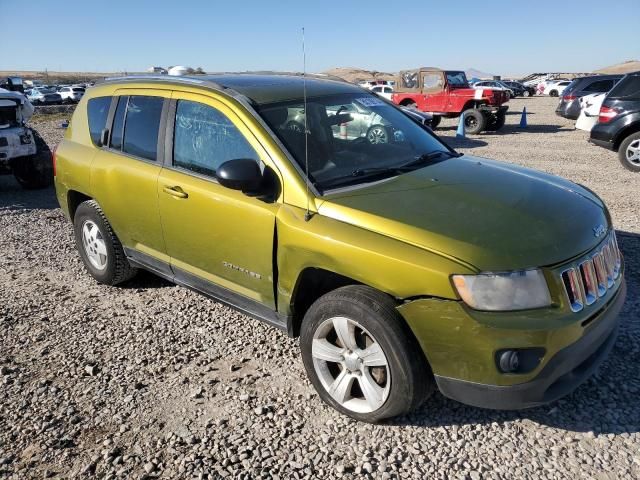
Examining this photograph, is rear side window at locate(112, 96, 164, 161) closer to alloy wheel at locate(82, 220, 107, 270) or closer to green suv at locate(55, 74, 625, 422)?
green suv at locate(55, 74, 625, 422)

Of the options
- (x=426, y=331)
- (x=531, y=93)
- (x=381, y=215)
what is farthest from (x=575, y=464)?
(x=531, y=93)

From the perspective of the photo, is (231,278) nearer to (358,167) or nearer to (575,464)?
(358,167)

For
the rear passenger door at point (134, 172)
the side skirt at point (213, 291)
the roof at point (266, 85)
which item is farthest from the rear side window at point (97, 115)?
the side skirt at point (213, 291)

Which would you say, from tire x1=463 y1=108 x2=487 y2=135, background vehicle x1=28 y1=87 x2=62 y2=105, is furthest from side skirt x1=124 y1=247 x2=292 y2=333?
background vehicle x1=28 y1=87 x2=62 y2=105

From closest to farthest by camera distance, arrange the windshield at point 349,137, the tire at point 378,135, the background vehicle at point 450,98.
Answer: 1. the windshield at point 349,137
2. the tire at point 378,135
3. the background vehicle at point 450,98

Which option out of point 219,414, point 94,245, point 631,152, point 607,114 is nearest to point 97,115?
point 94,245

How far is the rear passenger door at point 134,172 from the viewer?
383 centimetres

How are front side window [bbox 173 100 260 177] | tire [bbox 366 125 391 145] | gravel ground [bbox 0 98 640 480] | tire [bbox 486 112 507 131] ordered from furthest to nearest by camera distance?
tire [bbox 486 112 507 131], tire [bbox 366 125 391 145], front side window [bbox 173 100 260 177], gravel ground [bbox 0 98 640 480]

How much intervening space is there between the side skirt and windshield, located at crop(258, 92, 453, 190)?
87 centimetres

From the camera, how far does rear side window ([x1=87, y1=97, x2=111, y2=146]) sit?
4449 mm

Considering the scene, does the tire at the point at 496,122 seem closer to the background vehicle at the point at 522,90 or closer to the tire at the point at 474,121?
the tire at the point at 474,121

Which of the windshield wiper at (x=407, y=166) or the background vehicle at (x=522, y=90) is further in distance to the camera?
the background vehicle at (x=522, y=90)

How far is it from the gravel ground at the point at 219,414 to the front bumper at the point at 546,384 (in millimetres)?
352

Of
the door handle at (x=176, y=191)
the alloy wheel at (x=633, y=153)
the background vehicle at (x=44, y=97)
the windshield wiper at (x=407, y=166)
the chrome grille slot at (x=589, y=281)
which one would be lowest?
the background vehicle at (x=44, y=97)
